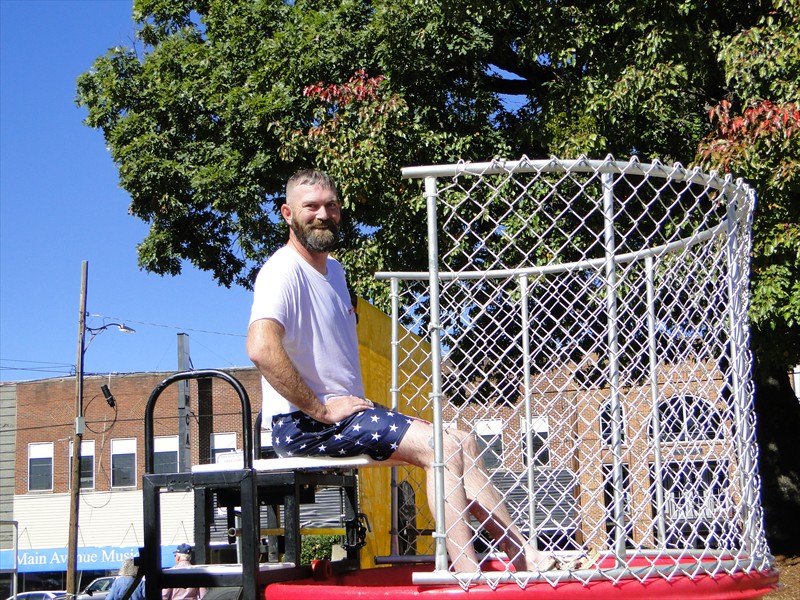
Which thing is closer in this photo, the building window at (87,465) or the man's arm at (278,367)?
the man's arm at (278,367)

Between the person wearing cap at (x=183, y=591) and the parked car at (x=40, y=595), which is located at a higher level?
the person wearing cap at (x=183, y=591)

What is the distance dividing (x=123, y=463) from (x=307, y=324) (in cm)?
3214

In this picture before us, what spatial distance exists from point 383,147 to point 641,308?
10.9 ft

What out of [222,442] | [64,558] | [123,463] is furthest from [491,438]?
[64,558]

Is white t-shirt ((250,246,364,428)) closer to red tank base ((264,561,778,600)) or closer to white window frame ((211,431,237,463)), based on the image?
red tank base ((264,561,778,600))

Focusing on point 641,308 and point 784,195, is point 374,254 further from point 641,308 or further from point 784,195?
point 784,195

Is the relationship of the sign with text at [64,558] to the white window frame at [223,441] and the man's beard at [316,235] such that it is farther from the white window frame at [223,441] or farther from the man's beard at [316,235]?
the man's beard at [316,235]

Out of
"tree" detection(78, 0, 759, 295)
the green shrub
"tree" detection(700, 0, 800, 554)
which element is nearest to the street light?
the green shrub

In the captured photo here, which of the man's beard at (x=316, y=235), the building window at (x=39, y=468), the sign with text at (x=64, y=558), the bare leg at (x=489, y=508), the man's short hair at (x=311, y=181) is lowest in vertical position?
the sign with text at (x=64, y=558)

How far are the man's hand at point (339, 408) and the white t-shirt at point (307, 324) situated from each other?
7 centimetres

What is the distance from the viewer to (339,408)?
3.54m

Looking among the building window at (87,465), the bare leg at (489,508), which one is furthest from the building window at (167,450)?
the bare leg at (489,508)

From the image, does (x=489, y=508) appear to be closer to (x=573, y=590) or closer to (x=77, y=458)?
(x=573, y=590)

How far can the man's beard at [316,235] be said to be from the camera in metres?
3.77
